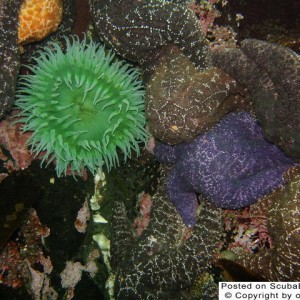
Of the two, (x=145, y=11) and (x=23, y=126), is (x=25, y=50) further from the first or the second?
(x=145, y=11)

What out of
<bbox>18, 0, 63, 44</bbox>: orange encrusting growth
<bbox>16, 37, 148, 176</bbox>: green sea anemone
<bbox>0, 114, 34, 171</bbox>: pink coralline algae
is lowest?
<bbox>0, 114, 34, 171</bbox>: pink coralline algae

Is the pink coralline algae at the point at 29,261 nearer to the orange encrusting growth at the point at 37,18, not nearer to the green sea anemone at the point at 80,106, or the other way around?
the green sea anemone at the point at 80,106

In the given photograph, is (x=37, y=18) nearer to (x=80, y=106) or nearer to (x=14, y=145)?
(x=80, y=106)

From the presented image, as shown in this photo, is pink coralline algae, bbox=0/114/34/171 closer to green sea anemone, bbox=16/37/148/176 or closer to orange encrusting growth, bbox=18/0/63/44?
green sea anemone, bbox=16/37/148/176

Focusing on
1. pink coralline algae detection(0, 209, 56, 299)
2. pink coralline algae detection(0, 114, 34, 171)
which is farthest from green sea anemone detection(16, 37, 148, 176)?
pink coralline algae detection(0, 209, 56, 299)

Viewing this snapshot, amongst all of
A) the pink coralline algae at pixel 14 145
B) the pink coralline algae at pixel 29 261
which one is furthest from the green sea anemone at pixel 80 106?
the pink coralline algae at pixel 29 261

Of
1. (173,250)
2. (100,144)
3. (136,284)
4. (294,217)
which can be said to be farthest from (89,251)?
(294,217)
